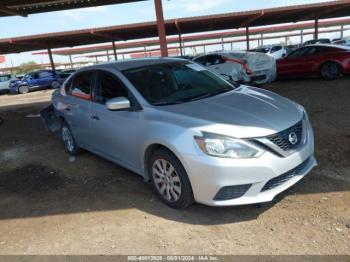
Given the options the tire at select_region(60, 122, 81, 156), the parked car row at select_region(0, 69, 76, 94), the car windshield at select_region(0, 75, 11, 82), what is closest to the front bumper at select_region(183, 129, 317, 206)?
the tire at select_region(60, 122, 81, 156)

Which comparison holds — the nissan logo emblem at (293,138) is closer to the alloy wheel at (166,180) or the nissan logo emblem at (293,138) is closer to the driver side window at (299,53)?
the alloy wheel at (166,180)

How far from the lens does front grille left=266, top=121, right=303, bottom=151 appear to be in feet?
11.4

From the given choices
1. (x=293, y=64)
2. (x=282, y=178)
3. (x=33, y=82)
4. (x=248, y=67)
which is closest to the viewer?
(x=282, y=178)

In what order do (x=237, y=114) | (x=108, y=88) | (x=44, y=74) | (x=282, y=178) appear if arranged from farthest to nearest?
(x=44, y=74) < (x=108, y=88) < (x=237, y=114) < (x=282, y=178)

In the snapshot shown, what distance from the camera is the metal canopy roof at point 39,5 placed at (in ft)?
40.6

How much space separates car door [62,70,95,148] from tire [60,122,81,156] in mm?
221

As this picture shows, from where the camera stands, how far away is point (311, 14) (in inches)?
1064

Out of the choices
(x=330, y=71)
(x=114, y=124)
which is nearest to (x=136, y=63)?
(x=114, y=124)

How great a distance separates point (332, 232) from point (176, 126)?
6.05 feet

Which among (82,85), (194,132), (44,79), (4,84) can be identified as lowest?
(4,84)

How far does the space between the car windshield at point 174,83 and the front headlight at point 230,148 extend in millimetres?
1002

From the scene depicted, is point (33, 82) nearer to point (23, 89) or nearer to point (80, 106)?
point (23, 89)

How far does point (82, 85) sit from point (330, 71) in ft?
33.6

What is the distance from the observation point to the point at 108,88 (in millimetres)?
4914
